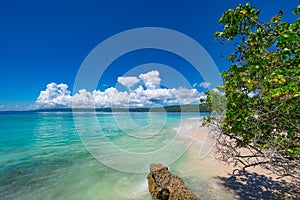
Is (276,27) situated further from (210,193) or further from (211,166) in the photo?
(211,166)

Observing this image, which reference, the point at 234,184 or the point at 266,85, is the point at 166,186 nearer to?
the point at 234,184

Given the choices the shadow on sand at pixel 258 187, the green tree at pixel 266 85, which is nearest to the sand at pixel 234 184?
the shadow on sand at pixel 258 187

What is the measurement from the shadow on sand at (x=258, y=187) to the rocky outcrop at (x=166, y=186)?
2346 millimetres

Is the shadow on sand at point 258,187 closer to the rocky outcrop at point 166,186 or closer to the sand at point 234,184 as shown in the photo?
the sand at point 234,184

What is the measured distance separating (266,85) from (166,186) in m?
4.48

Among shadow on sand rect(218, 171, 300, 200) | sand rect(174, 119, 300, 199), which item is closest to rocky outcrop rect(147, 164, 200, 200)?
sand rect(174, 119, 300, 199)

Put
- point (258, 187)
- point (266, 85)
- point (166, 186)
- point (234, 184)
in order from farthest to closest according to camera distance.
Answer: point (234, 184), point (258, 187), point (166, 186), point (266, 85)

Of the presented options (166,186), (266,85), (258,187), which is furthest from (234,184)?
(266,85)

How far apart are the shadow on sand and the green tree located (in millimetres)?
2502

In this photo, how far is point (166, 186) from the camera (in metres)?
5.40

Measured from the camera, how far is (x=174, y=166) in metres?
9.49

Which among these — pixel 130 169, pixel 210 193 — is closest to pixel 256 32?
pixel 210 193

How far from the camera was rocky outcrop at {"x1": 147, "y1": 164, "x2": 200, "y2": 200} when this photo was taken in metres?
4.75

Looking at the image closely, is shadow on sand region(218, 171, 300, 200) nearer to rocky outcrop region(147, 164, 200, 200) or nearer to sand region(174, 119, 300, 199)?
sand region(174, 119, 300, 199)
